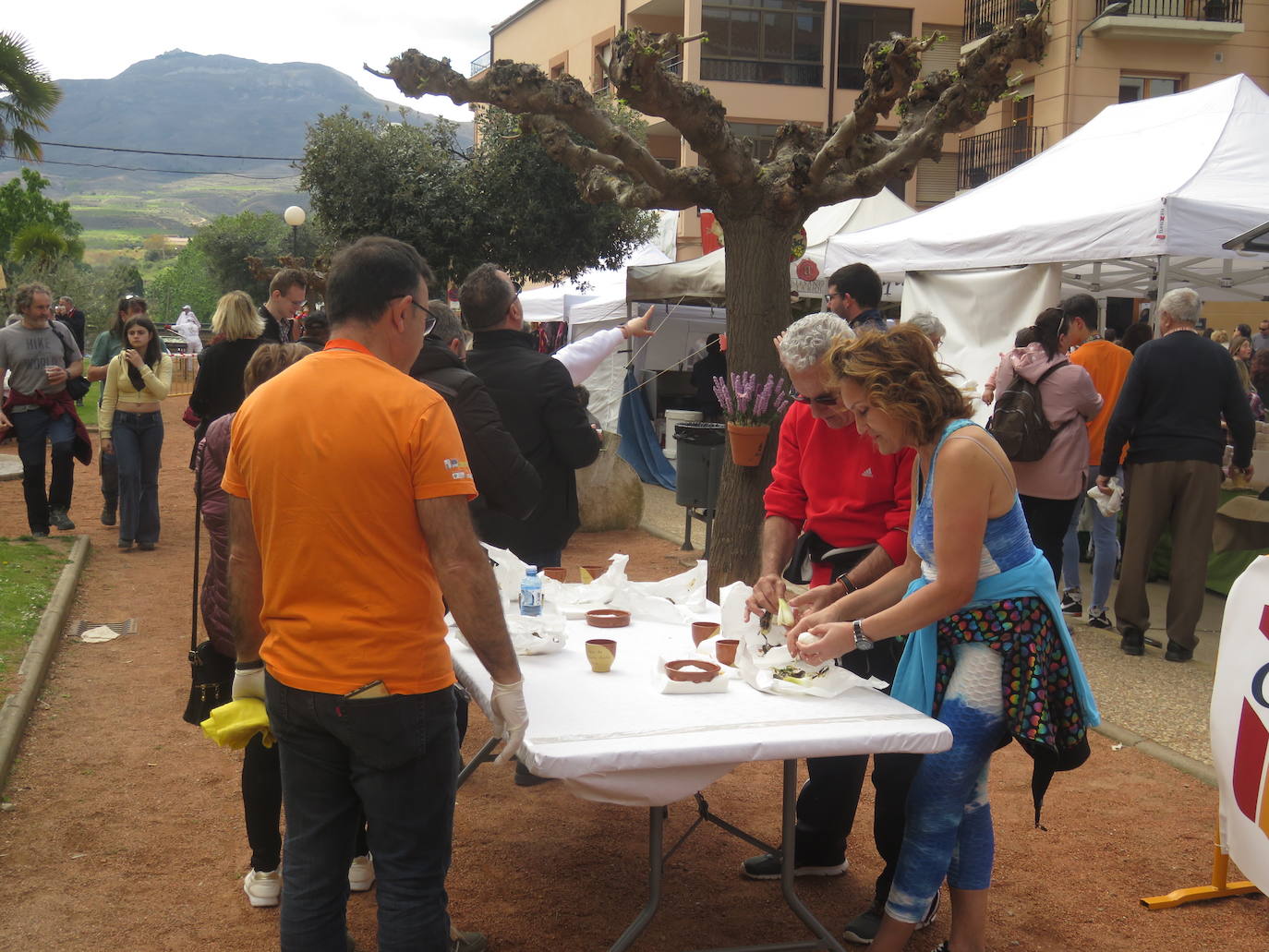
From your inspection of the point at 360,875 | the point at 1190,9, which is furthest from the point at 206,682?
the point at 1190,9

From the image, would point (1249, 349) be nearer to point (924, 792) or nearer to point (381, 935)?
point (924, 792)

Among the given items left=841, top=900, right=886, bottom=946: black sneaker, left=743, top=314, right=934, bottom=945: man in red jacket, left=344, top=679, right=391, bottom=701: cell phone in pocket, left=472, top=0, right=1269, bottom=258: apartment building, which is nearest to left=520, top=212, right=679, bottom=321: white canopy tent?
left=472, top=0, right=1269, bottom=258: apartment building

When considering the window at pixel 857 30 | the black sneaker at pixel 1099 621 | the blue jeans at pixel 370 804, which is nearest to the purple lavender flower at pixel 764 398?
the black sneaker at pixel 1099 621

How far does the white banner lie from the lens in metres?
3.26

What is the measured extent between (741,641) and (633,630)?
0.58m

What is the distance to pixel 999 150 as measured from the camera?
1015 inches

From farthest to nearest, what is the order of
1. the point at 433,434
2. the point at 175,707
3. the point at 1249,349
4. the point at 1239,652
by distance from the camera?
the point at 1249,349
the point at 175,707
the point at 1239,652
the point at 433,434

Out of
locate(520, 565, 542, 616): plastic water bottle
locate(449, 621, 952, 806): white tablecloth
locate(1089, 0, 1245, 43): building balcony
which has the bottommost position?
locate(449, 621, 952, 806): white tablecloth

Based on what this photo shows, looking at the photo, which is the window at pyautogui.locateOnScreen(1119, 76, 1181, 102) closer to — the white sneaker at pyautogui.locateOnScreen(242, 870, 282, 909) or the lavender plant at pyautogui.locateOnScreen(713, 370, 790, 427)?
the lavender plant at pyautogui.locateOnScreen(713, 370, 790, 427)

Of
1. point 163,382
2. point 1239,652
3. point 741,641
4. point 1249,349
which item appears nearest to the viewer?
point 741,641

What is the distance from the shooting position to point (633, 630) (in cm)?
353

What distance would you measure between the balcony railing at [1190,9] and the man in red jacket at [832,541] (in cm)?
2486

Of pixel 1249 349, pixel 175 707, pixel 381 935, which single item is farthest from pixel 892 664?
Answer: pixel 1249 349

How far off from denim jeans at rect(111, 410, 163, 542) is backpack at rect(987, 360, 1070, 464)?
601 cm
